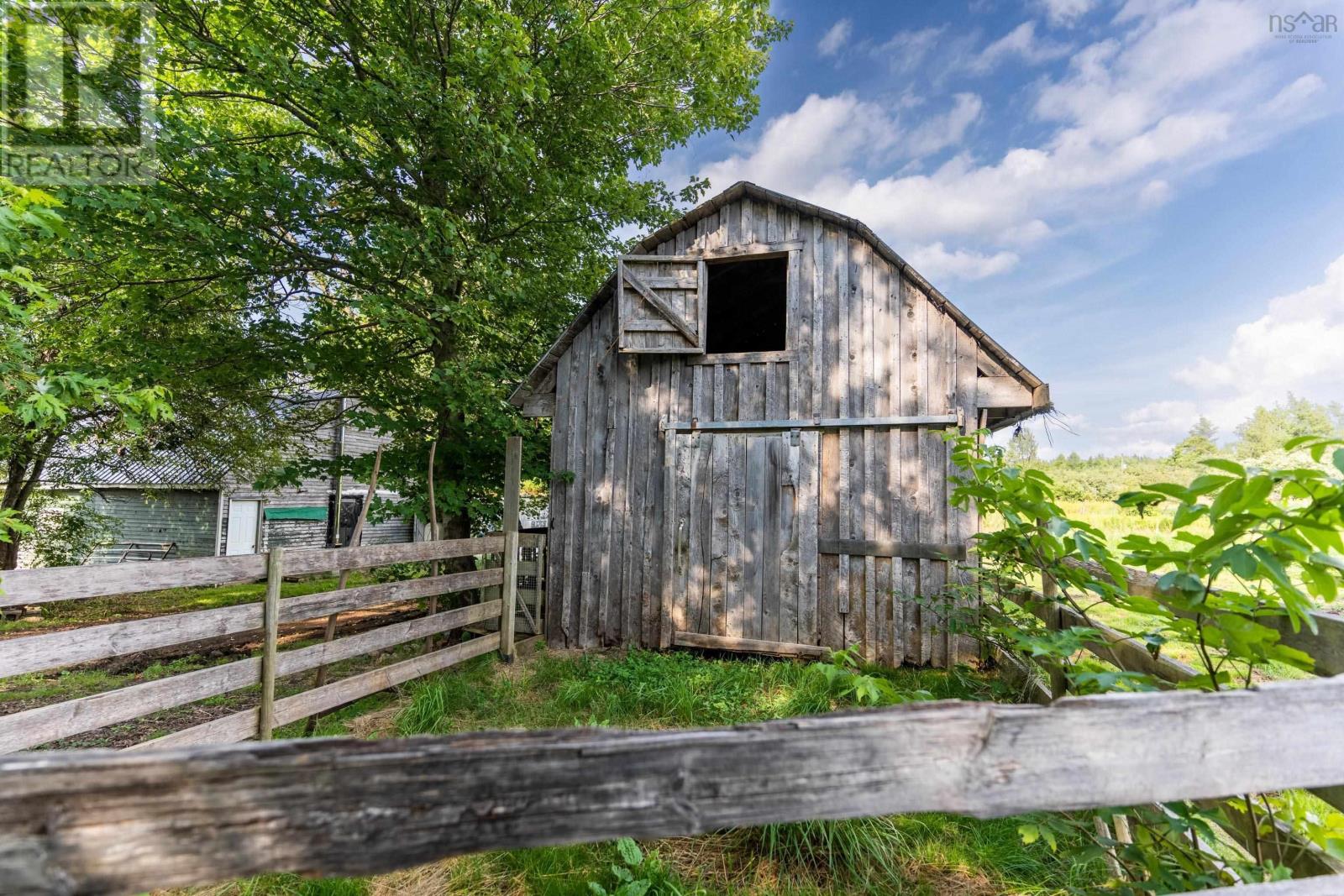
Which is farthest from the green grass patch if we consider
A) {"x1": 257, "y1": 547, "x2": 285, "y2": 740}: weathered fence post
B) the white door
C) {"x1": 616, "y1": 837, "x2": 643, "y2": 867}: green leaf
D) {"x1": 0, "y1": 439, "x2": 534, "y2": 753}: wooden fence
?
{"x1": 616, "y1": 837, "x2": 643, "y2": 867}: green leaf

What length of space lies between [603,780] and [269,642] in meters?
3.54

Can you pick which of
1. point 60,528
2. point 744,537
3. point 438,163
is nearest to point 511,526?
point 744,537

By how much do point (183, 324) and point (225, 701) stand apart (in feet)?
14.8

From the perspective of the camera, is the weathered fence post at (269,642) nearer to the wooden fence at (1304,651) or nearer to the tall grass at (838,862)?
the tall grass at (838,862)

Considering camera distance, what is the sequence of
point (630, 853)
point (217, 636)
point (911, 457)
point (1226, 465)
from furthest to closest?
1. point (911, 457)
2. point (217, 636)
3. point (630, 853)
4. point (1226, 465)

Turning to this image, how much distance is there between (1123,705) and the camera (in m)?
0.97

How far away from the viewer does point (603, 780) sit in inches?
33.7

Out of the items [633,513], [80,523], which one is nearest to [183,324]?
[633,513]

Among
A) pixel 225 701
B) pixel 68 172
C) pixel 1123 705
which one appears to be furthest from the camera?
pixel 225 701

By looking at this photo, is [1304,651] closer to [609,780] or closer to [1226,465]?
[1226,465]

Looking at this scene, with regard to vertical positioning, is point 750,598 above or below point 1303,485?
below

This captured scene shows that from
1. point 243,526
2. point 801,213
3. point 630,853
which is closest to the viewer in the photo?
point 630,853

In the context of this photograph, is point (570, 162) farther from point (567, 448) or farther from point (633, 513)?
point (633, 513)

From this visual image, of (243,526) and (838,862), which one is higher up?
(243,526)
